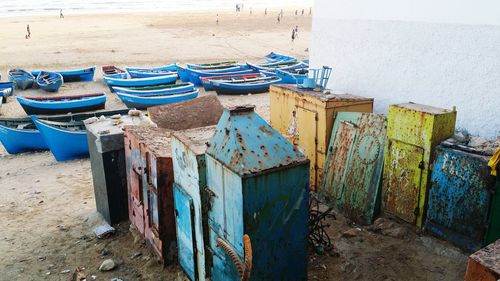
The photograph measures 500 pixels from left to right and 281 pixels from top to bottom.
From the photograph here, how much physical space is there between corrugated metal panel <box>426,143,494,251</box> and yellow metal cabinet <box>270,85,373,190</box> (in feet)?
6.54

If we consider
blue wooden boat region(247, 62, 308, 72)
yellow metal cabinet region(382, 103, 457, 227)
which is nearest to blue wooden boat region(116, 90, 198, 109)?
blue wooden boat region(247, 62, 308, 72)

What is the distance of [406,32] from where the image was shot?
293 inches

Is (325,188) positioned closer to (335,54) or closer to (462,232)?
(462,232)

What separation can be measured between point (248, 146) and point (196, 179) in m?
0.79

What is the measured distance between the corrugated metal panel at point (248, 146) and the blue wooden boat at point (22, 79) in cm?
1794

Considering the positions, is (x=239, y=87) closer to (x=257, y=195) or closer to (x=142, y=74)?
(x=142, y=74)

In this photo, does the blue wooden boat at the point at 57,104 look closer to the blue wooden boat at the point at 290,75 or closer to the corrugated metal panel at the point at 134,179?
the blue wooden boat at the point at 290,75

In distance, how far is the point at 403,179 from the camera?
19.7ft

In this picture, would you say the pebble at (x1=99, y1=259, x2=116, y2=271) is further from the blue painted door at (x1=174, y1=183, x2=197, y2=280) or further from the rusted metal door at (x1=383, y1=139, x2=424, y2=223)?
the rusted metal door at (x1=383, y1=139, x2=424, y2=223)

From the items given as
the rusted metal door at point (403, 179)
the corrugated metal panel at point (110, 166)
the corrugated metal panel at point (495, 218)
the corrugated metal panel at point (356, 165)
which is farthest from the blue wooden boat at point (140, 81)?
the corrugated metal panel at point (495, 218)

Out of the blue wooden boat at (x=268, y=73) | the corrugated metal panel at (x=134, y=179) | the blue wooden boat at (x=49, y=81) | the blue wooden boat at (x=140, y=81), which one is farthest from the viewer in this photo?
the blue wooden boat at (x=268, y=73)

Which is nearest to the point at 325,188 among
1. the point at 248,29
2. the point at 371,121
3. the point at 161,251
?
the point at 371,121

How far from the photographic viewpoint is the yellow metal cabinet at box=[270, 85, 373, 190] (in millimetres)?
7062

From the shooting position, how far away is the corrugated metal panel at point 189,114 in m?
6.82
